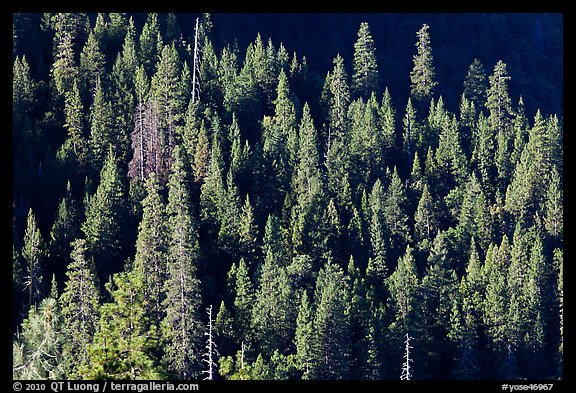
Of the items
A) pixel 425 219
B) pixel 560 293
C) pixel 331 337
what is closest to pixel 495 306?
pixel 560 293

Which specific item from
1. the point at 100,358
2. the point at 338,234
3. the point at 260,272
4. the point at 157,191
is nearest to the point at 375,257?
the point at 338,234

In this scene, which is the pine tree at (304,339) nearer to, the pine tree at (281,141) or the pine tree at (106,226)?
the pine tree at (106,226)

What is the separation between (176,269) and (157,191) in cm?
1016

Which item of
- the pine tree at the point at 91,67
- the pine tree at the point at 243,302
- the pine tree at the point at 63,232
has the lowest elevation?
the pine tree at the point at 243,302

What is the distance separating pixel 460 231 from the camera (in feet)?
322

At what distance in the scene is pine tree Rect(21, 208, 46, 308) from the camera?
83625 mm

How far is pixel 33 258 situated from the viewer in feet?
280

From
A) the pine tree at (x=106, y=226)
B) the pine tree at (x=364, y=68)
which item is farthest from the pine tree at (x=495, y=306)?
the pine tree at (x=364, y=68)

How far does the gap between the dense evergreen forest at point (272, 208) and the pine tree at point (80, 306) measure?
6.8 inches

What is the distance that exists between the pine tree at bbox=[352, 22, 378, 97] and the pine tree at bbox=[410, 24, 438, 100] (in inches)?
154

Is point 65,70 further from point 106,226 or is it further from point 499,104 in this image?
point 499,104

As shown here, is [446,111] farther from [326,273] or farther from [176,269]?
[176,269]

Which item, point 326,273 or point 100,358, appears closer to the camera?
A: point 100,358

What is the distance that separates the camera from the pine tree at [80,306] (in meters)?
75.8
